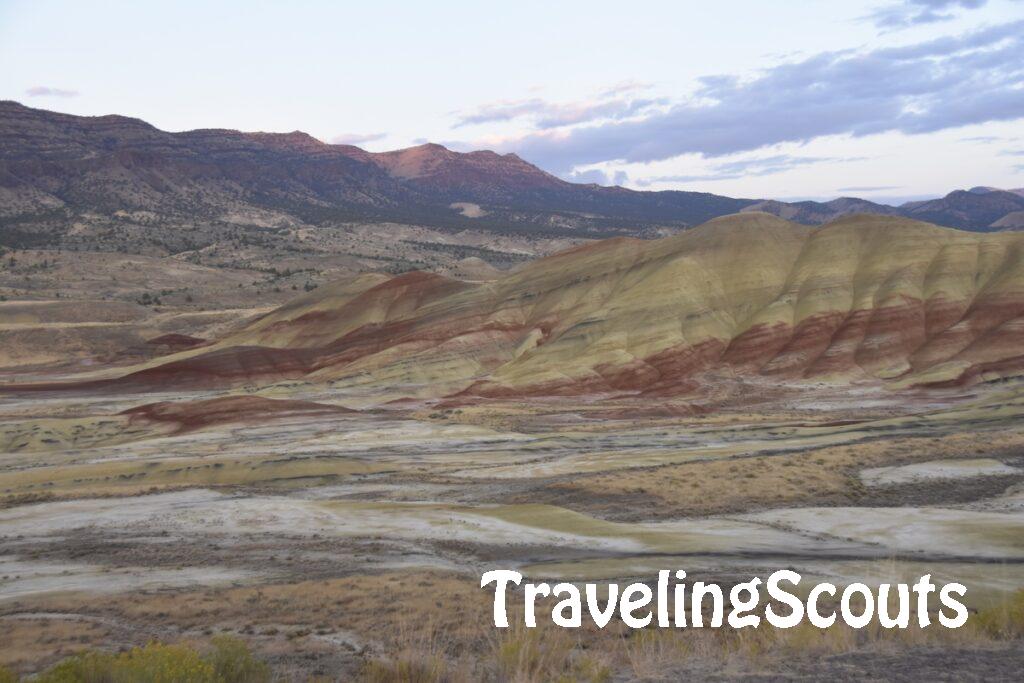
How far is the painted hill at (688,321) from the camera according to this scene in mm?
74438

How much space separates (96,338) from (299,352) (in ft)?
106

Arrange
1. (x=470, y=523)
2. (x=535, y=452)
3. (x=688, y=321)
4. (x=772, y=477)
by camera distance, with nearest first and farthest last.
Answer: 1. (x=470, y=523)
2. (x=772, y=477)
3. (x=535, y=452)
4. (x=688, y=321)

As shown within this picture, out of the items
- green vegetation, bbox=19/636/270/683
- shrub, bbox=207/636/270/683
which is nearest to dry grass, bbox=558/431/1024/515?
shrub, bbox=207/636/270/683

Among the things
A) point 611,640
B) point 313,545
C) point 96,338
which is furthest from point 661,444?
point 96,338

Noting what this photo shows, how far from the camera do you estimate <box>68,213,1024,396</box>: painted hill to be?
2931 inches

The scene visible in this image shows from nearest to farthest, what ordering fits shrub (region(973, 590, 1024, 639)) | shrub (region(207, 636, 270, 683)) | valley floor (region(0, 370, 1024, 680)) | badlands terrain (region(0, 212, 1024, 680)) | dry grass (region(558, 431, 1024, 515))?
shrub (region(207, 636, 270, 683)), shrub (region(973, 590, 1024, 639)), valley floor (region(0, 370, 1024, 680)), badlands terrain (region(0, 212, 1024, 680)), dry grass (region(558, 431, 1024, 515))

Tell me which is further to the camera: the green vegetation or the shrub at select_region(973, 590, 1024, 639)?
the shrub at select_region(973, 590, 1024, 639)

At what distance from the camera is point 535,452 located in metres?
47.5

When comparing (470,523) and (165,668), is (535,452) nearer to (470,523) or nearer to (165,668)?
(470,523)

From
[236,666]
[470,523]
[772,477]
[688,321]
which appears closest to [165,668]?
[236,666]

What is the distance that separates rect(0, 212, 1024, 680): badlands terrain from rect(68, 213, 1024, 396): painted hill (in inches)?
13.1

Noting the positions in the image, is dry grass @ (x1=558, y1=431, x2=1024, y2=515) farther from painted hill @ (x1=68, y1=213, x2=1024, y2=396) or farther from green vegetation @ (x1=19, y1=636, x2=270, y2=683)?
painted hill @ (x1=68, y1=213, x2=1024, y2=396)

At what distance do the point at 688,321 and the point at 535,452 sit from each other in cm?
3856

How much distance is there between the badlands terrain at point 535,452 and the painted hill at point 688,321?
0.33m
